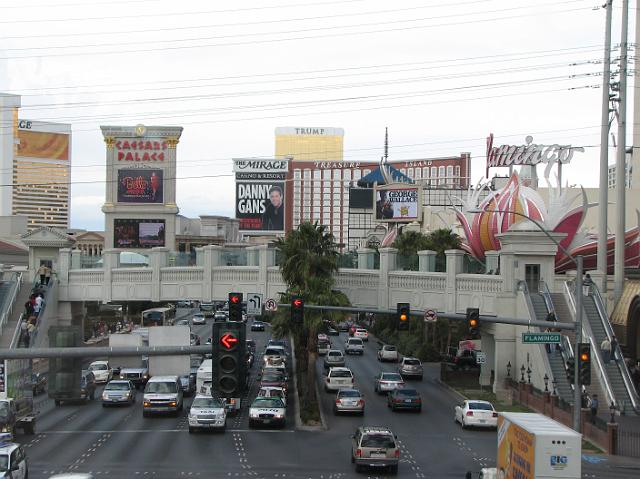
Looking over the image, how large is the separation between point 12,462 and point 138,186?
160ft

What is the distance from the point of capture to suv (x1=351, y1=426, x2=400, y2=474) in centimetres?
2870

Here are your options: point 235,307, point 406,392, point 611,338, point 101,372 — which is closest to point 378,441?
point 235,307

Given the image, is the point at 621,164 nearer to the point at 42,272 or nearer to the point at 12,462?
the point at 42,272

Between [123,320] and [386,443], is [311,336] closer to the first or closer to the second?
[386,443]

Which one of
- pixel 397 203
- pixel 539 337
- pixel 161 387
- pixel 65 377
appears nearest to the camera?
pixel 65 377

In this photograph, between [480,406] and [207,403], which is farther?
[480,406]

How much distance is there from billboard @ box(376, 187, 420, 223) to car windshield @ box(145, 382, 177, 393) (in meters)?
67.2

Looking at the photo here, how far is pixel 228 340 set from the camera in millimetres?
16594

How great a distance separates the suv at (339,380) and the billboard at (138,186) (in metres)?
27.8

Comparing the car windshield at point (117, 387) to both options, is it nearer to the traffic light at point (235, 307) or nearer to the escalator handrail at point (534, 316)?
the escalator handrail at point (534, 316)

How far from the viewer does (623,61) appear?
49875 mm

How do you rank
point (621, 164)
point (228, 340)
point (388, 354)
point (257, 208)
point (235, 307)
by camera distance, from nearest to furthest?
1. point (228, 340)
2. point (235, 307)
3. point (621, 164)
4. point (388, 354)
5. point (257, 208)

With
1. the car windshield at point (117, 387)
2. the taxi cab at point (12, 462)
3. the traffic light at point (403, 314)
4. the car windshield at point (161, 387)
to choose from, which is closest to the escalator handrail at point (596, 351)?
the traffic light at point (403, 314)

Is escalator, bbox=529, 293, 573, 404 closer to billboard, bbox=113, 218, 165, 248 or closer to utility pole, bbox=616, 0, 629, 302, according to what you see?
utility pole, bbox=616, 0, 629, 302
